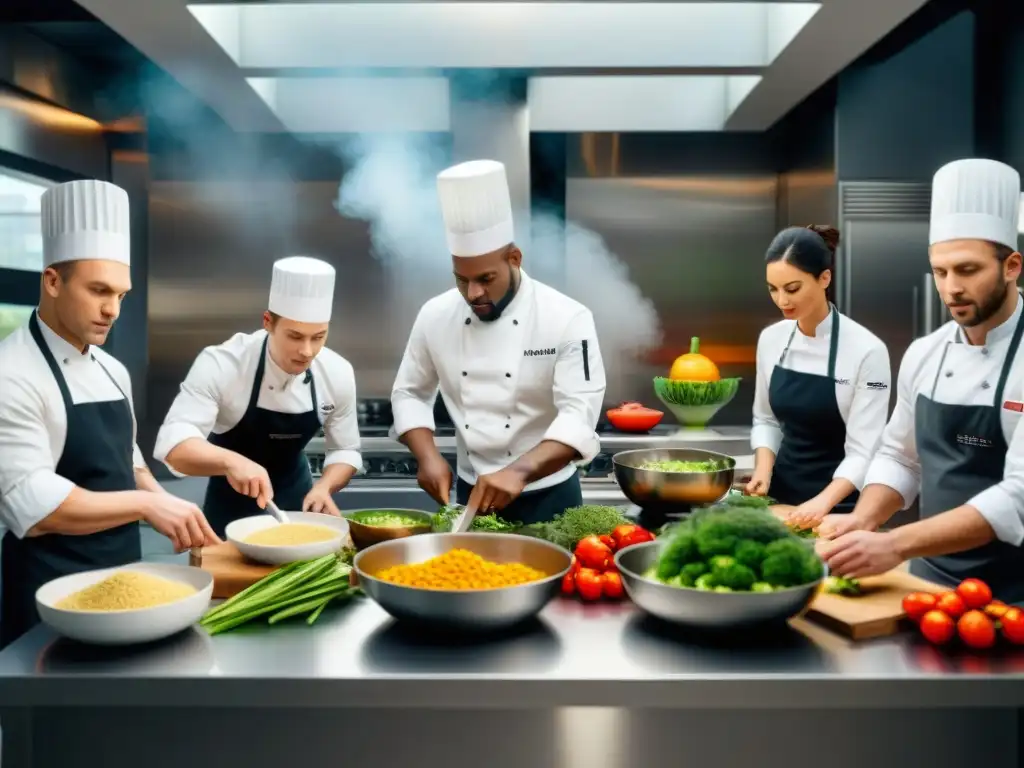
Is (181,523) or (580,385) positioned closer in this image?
(181,523)

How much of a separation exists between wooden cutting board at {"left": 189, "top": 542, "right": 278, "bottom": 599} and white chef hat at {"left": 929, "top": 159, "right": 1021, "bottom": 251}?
1787 millimetres

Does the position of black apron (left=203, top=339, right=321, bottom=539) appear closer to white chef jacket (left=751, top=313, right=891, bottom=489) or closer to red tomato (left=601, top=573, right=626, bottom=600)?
red tomato (left=601, top=573, right=626, bottom=600)

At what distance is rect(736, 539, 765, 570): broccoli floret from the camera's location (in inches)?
57.8

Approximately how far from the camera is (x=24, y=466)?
1.92 metres

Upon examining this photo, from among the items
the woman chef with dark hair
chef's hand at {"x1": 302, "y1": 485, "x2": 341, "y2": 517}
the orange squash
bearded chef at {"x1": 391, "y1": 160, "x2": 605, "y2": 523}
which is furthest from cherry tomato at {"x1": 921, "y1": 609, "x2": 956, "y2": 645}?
the orange squash

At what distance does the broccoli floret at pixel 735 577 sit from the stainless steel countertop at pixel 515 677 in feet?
0.41

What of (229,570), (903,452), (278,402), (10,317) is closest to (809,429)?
(903,452)

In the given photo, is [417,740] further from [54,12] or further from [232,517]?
[54,12]

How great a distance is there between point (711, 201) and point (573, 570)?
3.68m

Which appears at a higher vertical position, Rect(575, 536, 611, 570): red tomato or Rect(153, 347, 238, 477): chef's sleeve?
Rect(153, 347, 238, 477): chef's sleeve

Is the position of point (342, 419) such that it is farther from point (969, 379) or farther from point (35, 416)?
point (969, 379)

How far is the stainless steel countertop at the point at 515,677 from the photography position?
1362 millimetres

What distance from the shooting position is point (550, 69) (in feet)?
11.3

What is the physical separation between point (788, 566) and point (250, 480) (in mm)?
1455
